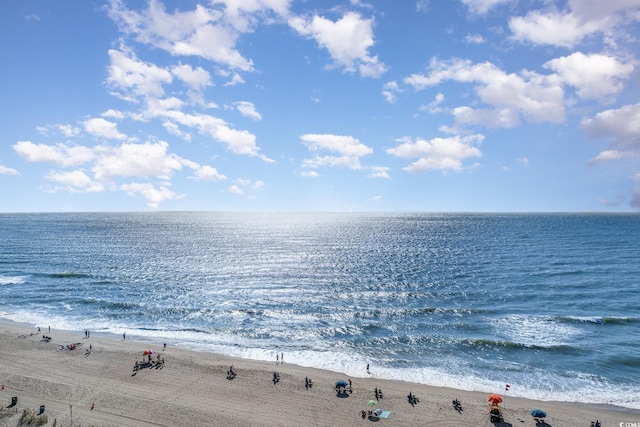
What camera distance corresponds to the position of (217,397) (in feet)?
123

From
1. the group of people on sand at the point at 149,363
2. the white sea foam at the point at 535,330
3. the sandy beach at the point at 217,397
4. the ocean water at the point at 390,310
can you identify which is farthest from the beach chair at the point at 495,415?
the group of people on sand at the point at 149,363

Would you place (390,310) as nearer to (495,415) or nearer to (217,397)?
(495,415)

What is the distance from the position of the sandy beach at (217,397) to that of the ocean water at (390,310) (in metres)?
3.04

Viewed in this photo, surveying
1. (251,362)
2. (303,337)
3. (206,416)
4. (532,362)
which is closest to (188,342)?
(251,362)

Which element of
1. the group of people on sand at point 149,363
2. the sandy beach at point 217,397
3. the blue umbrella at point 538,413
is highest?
the blue umbrella at point 538,413

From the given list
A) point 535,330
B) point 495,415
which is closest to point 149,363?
point 495,415

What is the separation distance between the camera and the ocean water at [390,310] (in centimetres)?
4359

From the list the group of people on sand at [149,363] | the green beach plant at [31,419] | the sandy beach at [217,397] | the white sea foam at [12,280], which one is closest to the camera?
the green beach plant at [31,419]

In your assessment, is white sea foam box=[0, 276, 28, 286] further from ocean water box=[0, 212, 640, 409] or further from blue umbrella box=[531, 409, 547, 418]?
blue umbrella box=[531, 409, 547, 418]

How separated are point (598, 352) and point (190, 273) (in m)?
88.4

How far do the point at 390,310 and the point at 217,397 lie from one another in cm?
3528

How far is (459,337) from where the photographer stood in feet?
169

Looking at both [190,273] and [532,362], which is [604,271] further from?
[190,273]

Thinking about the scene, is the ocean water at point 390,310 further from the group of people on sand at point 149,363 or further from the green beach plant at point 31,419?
the green beach plant at point 31,419
